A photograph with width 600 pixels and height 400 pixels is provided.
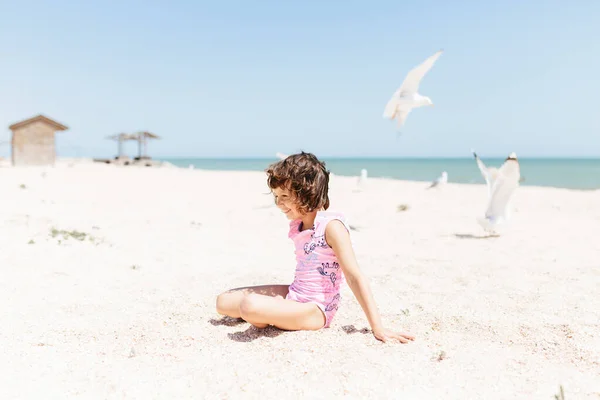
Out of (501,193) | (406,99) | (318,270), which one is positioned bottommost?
(318,270)

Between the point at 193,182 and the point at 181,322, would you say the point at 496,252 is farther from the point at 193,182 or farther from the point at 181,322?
the point at 193,182

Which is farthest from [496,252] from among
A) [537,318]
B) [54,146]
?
[54,146]

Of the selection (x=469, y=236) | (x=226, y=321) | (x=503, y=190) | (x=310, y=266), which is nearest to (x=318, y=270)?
(x=310, y=266)

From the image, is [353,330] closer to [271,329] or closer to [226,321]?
[271,329]

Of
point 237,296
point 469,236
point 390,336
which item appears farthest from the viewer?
point 469,236

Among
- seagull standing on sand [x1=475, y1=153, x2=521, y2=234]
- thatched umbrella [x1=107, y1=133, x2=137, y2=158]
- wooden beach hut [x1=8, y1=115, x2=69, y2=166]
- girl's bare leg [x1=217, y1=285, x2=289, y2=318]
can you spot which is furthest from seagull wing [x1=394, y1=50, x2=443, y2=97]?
thatched umbrella [x1=107, y1=133, x2=137, y2=158]

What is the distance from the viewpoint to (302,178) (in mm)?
2361

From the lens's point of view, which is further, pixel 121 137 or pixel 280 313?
pixel 121 137

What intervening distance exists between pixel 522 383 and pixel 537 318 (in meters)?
0.99

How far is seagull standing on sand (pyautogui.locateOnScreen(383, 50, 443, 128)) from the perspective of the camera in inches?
227

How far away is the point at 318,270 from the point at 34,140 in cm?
1840

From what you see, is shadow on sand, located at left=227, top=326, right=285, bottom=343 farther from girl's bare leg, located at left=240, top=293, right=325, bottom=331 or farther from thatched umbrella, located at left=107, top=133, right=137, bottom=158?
thatched umbrella, located at left=107, top=133, right=137, bottom=158

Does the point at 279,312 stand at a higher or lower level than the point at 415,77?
lower

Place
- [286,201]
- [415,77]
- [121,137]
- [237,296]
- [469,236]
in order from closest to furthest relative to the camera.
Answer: [286,201] → [237,296] → [415,77] → [469,236] → [121,137]
